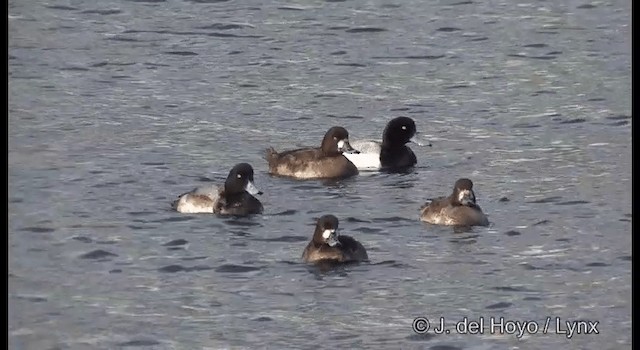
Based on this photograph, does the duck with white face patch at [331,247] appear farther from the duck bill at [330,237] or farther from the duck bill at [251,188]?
the duck bill at [251,188]

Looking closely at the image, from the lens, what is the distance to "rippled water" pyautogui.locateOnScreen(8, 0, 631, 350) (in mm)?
15172

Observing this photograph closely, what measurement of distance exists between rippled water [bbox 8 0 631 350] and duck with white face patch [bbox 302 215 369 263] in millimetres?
183

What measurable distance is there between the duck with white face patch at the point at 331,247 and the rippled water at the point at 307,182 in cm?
18

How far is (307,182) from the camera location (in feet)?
66.9

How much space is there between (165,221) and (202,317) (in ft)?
10.8

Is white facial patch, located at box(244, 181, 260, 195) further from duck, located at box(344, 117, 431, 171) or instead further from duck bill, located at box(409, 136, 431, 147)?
duck bill, located at box(409, 136, 431, 147)

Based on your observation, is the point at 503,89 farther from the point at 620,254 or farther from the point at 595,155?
the point at 620,254

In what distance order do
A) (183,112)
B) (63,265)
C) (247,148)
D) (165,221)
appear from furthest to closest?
(183,112)
(247,148)
(165,221)
(63,265)

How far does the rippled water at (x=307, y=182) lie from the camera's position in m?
15.2

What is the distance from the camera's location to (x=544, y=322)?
14898mm

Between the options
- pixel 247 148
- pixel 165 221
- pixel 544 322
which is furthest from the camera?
pixel 247 148

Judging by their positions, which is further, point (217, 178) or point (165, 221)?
point (217, 178)
